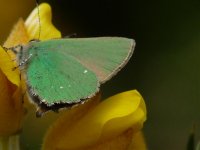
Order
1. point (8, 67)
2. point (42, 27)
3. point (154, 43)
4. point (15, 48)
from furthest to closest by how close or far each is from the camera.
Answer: point (154, 43)
point (42, 27)
point (15, 48)
point (8, 67)

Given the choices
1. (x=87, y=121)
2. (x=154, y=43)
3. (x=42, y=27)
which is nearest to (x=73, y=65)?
(x=87, y=121)

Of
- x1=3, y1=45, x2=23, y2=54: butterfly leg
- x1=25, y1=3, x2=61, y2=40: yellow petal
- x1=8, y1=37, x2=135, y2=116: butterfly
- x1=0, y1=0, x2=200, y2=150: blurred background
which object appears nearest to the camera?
x1=8, y1=37, x2=135, y2=116: butterfly

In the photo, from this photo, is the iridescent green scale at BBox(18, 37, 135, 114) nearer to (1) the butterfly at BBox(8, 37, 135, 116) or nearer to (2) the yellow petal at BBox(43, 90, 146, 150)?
(1) the butterfly at BBox(8, 37, 135, 116)

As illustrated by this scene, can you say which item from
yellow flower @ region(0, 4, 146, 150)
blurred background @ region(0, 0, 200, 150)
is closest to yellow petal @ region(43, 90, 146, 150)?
yellow flower @ region(0, 4, 146, 150)

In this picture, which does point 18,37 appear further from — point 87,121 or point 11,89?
point 87,121

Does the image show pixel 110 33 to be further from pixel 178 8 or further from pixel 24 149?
pixel 24 149

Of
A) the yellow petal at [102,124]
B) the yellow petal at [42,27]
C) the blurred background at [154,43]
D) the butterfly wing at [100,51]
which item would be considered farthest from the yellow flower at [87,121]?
the blurred background at [154,43]
